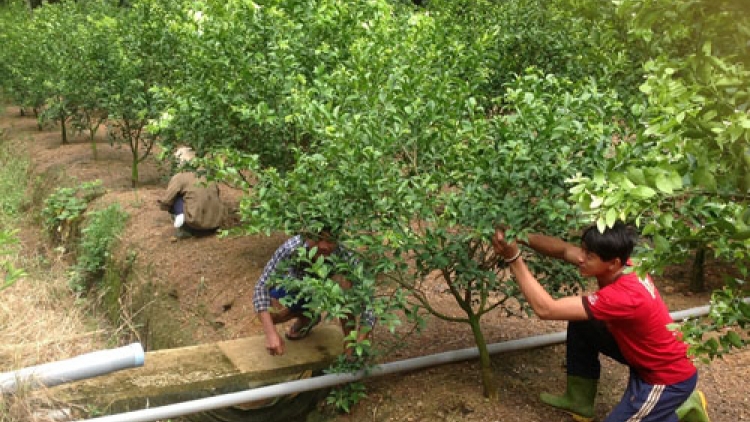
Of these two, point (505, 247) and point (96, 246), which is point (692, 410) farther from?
point (96, 246)

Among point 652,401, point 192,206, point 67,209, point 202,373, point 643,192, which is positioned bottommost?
point 67,209

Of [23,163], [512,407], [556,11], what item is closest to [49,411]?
[512,407]

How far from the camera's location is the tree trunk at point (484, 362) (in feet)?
15.4

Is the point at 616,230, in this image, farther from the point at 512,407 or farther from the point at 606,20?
the point at 606,20

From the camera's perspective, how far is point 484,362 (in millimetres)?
4715

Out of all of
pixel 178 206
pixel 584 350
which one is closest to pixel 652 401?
pixel 584 350

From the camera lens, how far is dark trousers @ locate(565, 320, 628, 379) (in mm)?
4352

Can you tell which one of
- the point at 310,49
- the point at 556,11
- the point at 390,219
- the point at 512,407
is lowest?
the point at 512,407

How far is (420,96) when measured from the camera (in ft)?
15.0

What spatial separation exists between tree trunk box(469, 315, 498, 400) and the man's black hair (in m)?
1.08

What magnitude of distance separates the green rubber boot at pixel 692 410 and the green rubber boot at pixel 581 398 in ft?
1.69

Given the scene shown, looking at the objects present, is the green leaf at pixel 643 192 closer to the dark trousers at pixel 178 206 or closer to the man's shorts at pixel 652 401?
the man's shorts at pixel 652 401

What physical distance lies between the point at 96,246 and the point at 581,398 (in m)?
6.42

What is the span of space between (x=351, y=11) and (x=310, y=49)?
1.60ft
